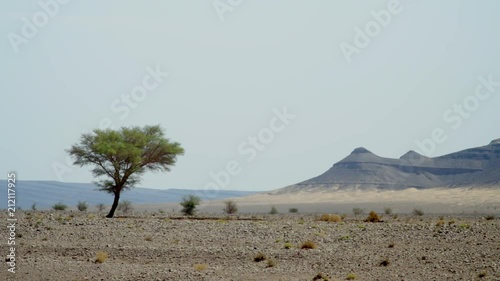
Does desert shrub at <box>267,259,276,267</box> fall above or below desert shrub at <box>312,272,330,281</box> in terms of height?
above

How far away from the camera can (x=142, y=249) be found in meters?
25.8

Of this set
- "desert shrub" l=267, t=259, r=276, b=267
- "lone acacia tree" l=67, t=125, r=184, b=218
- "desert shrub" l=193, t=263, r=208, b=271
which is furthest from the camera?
"lone acacia tree" l=67, t=125, r=184, b=218

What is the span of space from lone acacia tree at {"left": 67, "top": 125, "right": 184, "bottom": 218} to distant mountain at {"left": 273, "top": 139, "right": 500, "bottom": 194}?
246ft

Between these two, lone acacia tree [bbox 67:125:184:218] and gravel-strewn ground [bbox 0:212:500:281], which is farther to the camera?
Result: lone acacia tree [bbox 67:125:184:218]

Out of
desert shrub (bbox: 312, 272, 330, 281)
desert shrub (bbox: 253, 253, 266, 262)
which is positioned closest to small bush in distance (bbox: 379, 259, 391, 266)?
desert shrub (bbox: 312, 272, 330, 281)

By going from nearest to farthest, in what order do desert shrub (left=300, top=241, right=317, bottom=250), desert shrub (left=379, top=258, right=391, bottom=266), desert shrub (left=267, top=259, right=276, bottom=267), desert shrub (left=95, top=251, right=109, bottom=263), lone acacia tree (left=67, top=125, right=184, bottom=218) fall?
desert shrub (left=379, top=258, right=391, bottom=266) → desert shrub (left=267, top=259, right=276, bottom=267) → desert shrub (left=95, top=251, right=109, bottom=263) → desert shrub (left=300, top=241, right=317, bottom=250) → lone acacia tree (left=67, top=125, right=184, bottom=218)

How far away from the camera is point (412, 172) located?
5428 inches

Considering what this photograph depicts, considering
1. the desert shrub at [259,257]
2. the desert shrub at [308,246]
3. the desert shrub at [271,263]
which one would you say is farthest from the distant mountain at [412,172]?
the desert shrub at [271,263]

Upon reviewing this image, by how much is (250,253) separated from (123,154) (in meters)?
28.0

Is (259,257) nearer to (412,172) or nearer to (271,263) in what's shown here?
(271,263)

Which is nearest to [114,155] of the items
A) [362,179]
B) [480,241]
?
[480,241]

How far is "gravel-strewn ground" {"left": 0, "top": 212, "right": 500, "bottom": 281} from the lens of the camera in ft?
69.5

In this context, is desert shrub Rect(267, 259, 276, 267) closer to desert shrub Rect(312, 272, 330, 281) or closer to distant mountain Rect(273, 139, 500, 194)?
desert shrub Rect(312, 272, 330, 281)

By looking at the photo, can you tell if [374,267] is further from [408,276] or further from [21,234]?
[21,234]
